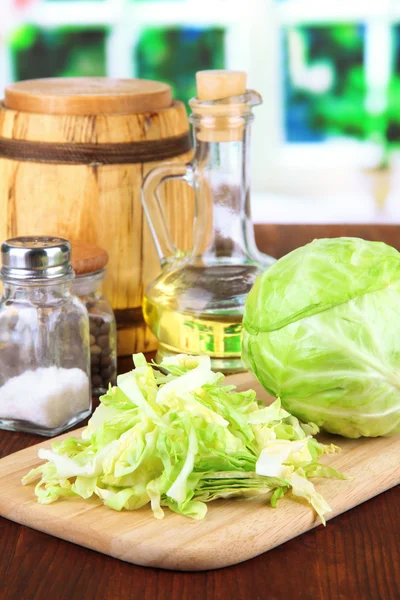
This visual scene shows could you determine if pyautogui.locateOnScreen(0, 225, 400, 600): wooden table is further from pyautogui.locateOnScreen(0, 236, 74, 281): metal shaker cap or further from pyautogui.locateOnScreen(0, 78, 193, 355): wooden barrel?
pyautogui.locateOnScreen(0, 78, 193, 355): wooden barrel

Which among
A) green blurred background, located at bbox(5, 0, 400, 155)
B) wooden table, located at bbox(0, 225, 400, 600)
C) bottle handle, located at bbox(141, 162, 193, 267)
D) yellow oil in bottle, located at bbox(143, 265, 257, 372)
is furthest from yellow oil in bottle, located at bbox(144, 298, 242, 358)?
green blurred background, located at bbox(5, 0, 400, 155)

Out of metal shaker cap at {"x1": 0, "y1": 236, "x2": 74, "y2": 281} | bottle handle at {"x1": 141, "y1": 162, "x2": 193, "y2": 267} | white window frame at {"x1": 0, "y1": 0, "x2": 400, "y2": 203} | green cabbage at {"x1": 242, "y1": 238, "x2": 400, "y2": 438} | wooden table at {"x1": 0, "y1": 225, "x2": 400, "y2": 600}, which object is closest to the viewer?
wooden table at {"x1": 0, "y1": 225, "x2": 400, "y2": 600}

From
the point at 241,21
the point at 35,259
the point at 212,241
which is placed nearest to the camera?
the point at 35,259

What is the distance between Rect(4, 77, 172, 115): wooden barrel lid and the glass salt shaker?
0.98 feet

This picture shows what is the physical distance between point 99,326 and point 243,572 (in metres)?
0.59

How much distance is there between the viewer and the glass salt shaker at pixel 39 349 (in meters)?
1.32

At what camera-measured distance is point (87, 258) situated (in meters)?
1.42

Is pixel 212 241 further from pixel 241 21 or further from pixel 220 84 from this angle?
pixel 241 21

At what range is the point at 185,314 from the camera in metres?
1.47

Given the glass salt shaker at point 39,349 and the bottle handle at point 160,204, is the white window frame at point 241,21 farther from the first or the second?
the glass salt shaker at point 39,349

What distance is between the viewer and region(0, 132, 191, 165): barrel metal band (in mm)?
1545

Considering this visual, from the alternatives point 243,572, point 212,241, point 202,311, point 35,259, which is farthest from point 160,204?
point 243,572

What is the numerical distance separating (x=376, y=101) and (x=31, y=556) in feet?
12.3

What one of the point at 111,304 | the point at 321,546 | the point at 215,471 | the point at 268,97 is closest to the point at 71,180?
the point at 111,304
